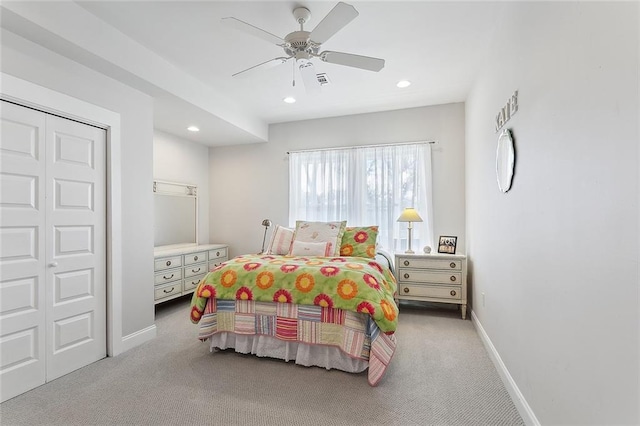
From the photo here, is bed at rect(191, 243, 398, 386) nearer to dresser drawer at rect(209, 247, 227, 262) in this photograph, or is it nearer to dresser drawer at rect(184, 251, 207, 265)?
dresser drawer at rect(184, 251, 207, 265)

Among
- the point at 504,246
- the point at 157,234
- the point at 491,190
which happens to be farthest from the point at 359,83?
the point at 157,234

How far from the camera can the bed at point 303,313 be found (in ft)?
7.20

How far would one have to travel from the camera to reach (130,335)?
9.07 ft

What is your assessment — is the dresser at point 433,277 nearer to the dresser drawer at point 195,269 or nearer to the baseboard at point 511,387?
the baseboard at point 511,387

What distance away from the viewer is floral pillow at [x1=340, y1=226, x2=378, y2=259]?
3393 mm

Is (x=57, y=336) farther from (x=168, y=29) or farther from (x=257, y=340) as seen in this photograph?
(x=168, y=29)

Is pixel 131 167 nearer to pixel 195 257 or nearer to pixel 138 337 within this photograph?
pixel 138 337

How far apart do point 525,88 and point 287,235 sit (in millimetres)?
2663

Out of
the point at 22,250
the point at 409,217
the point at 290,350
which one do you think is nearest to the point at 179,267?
the point at 22,250

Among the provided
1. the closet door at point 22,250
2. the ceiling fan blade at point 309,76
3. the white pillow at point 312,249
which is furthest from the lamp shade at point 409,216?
the closet door at point 22,250

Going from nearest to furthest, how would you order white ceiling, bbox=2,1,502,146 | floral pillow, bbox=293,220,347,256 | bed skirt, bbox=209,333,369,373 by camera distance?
white ceiling, bbox=2,1,502,146
bed skirt, bbox=209,333,369,373
floral pillow, bbox=293,220,347,256

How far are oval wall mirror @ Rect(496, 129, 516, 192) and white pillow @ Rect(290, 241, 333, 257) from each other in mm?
1757

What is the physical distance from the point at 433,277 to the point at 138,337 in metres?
3.13

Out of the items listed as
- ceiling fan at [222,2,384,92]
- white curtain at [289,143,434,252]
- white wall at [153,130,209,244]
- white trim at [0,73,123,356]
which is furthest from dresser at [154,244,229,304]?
ceiling fan at [222,2,384,92]
